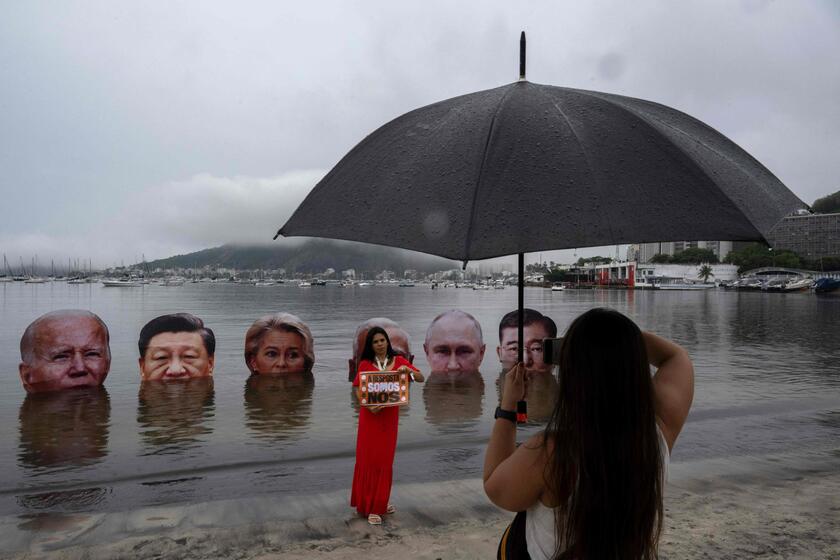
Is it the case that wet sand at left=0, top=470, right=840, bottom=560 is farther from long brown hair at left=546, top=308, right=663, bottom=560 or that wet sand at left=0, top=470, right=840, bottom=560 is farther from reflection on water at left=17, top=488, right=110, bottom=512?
long brown hair at left=546, top=308, right=663, bottom=560

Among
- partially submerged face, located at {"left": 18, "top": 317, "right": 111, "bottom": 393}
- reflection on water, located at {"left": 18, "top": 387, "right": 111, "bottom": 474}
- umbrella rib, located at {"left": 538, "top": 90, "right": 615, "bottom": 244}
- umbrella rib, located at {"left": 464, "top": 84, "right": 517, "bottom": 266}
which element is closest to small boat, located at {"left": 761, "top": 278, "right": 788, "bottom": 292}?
partially submerged face, located at {"left": 18, "top": 317, "right": 111, "bottom": 393}

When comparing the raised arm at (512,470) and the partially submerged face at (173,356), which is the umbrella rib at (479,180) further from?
the partially submerged face at (173,356)

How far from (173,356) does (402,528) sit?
8986mm

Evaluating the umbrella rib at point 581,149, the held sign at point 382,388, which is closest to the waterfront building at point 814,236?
the held sign at point 382,388

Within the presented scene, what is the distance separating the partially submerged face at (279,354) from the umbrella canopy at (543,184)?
11.2 meters

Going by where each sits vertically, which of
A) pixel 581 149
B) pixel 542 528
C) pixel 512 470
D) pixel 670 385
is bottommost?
pixel 542 528

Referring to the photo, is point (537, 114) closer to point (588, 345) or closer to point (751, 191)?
point (751, 191)

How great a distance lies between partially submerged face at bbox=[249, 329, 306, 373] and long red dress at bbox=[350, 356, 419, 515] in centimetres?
857

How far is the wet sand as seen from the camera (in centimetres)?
480

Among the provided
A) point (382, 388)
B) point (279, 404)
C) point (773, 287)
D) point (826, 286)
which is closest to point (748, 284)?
point (773, 287)

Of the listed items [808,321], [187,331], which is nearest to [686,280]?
[808,321]

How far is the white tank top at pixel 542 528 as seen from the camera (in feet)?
6.54

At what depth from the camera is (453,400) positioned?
12.1 meters

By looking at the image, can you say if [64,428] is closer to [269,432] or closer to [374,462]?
[269,432]
